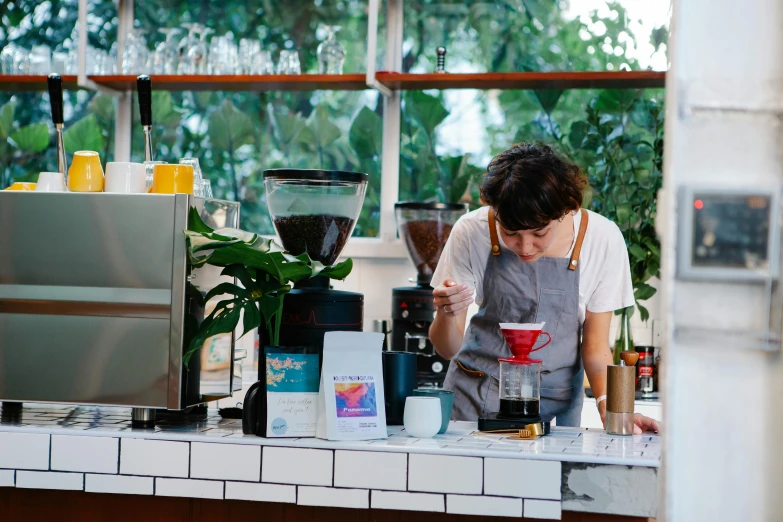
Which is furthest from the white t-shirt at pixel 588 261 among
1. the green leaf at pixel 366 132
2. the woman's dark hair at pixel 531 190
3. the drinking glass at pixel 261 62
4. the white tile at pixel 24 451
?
the drinking glass at pixel 261 62

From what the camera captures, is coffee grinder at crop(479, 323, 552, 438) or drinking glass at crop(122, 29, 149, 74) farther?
drinking glass at crop(122, 29, 149, 74)

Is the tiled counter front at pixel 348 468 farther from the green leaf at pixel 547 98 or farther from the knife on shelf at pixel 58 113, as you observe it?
the green leaf at pixel 547 98

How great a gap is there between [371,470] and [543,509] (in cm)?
29

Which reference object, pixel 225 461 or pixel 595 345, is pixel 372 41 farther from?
pixel 225 461

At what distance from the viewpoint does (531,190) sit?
1.96 m

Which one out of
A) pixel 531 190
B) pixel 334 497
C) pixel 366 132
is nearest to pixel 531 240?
pixel 531 190

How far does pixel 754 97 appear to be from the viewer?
0.77 meters

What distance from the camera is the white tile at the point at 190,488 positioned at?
4.93 feet

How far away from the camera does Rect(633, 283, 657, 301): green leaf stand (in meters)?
3.30

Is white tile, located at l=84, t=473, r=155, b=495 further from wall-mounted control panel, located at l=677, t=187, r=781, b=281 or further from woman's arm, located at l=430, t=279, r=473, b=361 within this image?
wall-mounted control panel, located at l=677, t=187, r=781, b=281

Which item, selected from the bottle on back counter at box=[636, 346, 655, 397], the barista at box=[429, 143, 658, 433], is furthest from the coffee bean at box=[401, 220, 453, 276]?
the barista at box=[429, 143, 658, 433]

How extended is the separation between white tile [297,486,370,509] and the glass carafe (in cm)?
38

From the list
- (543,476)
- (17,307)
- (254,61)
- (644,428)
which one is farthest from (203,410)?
(254,61)

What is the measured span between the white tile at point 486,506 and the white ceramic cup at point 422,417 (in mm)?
180
